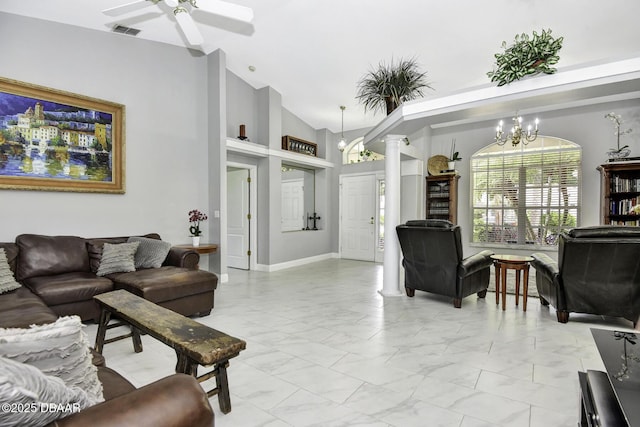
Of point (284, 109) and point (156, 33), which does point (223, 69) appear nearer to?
point (156, 33)

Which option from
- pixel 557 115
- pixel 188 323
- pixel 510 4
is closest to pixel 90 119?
pixel 188 323

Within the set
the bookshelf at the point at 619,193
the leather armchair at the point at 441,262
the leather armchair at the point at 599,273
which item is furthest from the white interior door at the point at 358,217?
the leather armchair at the point at 599,273

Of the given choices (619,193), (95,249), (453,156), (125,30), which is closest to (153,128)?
(125,30)

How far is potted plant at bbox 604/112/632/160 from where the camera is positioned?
508 cm

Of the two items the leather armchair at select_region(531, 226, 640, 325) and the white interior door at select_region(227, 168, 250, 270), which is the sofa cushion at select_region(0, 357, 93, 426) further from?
the white interior door at select_region(227, 168, 250, 270)

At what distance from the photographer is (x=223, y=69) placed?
5.22 meters

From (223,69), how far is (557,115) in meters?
5.93

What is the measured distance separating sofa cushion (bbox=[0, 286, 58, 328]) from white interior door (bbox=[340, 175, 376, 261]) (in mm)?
5916

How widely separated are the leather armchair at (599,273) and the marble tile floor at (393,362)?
237mm

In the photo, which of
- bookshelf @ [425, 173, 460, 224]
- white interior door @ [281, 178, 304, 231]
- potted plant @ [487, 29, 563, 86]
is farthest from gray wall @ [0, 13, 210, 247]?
bookshelf @ [425, 173, 460, 224]

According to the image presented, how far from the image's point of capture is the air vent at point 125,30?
4.26 metres

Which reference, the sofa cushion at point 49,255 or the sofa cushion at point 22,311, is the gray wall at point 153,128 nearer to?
the sofa cushion at point 49,255

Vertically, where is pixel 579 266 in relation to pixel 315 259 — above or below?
above

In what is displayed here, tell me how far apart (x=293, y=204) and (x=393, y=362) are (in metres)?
5.95
